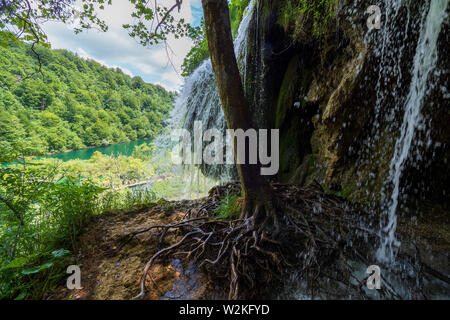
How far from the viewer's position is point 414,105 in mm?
2635

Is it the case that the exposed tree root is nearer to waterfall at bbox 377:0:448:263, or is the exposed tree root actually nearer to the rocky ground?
the rocky ground

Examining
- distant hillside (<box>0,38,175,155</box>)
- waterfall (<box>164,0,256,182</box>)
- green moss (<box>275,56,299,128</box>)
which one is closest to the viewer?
green moss (<box>275,56,299,128</box>)

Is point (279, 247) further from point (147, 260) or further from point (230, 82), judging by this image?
point (230, 82)

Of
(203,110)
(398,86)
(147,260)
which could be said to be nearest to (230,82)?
(398,86)

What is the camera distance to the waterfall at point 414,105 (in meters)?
2.21

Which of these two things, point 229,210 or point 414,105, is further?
point 229,210

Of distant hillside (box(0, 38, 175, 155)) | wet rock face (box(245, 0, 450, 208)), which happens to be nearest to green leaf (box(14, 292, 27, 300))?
wet rock face (box(245, 0, 450, 208))

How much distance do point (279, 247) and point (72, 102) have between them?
181 feet

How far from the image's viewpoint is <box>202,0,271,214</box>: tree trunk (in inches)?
93.4

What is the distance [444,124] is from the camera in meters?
2.51

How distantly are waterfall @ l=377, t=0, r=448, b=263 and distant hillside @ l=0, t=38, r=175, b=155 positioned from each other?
75.0 feet

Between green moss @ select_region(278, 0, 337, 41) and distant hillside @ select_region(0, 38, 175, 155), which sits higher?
distant hillside @ select_region(0, 38, 175, 155)
